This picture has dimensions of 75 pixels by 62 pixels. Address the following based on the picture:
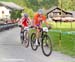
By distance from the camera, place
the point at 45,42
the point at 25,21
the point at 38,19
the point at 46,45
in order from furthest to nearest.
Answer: the point at 25,21 < the point at 38,19 < the point at 45,42 < the point at 46,45

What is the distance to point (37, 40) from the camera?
651 inches

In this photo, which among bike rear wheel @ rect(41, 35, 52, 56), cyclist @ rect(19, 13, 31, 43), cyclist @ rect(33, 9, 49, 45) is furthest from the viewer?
cyclist @ rect(19, 13, 31, 43)

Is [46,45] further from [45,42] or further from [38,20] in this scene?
[38,20]

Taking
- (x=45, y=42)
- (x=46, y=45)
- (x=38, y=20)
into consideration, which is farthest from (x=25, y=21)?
(x=46, y=45)

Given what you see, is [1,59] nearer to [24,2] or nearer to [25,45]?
[25,45]

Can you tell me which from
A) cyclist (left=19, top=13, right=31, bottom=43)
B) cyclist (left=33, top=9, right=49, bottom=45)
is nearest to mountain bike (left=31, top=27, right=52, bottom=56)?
cyclist (left=33, top=9, right=49, bottom=45)

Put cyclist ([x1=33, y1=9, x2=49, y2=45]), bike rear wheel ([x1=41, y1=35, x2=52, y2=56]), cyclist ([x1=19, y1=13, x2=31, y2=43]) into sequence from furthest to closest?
1. cyclist ([x1=19, y1=13, x2=31, y2=43])
2. cyclist ([x1=33, y1=9, x2=49, y2=45])
3. bike rear wheel ([x1=41, y1=35, x2=52, y2=56])

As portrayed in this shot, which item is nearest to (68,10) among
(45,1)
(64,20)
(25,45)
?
(64,20)

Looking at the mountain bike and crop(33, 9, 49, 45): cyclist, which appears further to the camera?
crop(33, 9, 49, 45): cyclist

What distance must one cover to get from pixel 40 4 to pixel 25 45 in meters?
171

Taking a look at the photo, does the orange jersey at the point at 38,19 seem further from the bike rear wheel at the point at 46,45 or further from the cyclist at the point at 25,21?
the cyclist at the point at 25,21

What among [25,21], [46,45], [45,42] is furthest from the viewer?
[25,21]

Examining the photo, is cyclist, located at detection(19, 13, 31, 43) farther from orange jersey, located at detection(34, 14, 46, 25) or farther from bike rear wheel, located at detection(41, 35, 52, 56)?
bike rear wheel, located at detection(41, 35, 52, 56)

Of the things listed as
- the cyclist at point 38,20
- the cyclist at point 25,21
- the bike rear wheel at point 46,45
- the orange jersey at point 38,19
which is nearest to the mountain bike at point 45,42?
the bike rear wheel at point 46,45
